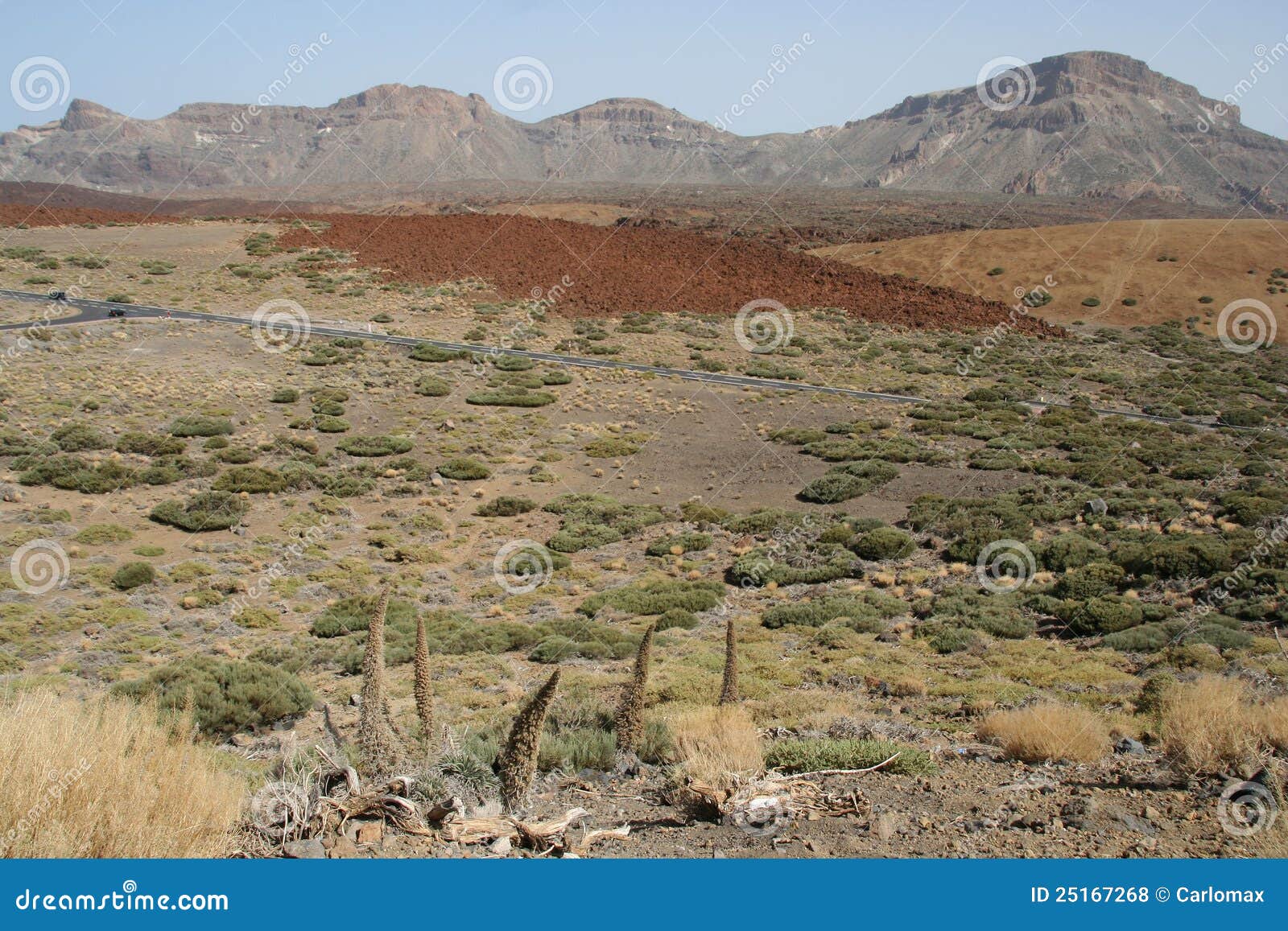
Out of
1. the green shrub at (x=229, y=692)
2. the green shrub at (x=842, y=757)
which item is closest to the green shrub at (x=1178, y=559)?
the green shrub at (x=842, y=757)

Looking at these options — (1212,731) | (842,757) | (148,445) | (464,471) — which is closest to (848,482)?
(464,471)

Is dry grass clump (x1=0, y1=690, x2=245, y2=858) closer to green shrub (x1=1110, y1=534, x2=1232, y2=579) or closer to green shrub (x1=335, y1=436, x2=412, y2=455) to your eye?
green shrub (x1=1110, y1=534, x2=1232, y2=579)

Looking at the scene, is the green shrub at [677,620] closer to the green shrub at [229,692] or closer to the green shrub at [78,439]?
the green shrub at [229,692]

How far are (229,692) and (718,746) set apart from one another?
6.33 m

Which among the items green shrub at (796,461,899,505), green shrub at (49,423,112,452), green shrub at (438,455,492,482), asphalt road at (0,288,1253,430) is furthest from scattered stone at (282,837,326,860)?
asphalt road at (0,288,1253,430)

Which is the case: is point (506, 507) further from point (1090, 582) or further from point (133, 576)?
point (1090, 582)

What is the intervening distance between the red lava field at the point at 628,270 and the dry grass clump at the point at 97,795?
42.8 metres

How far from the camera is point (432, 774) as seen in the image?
672 cm

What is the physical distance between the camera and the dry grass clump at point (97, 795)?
16.2ft

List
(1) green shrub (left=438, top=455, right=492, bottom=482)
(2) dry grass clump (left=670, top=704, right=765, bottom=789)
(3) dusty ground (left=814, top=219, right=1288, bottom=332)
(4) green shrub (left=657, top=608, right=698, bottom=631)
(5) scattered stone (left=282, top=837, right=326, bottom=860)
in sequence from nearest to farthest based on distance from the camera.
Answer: (5) scattered stone (left=282, top=837, right=326, bottom=860)
(2) dry grass clump (left=670, top=704, right=765, bottom=789)
(4) green shrub (left=657, top=608, right=698, bottom=631)
(1) green shrub (left=438, top=455, right=492, bottom=482)
(3) dusty ground (left=814, top=219, right=1288, bottom=332)

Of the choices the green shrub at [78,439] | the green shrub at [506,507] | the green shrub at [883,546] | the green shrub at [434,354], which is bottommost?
the green shrub at [883,546]

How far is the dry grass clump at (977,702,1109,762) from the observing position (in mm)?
7805

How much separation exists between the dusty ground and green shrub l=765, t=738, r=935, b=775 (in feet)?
173

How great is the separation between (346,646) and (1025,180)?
168m
